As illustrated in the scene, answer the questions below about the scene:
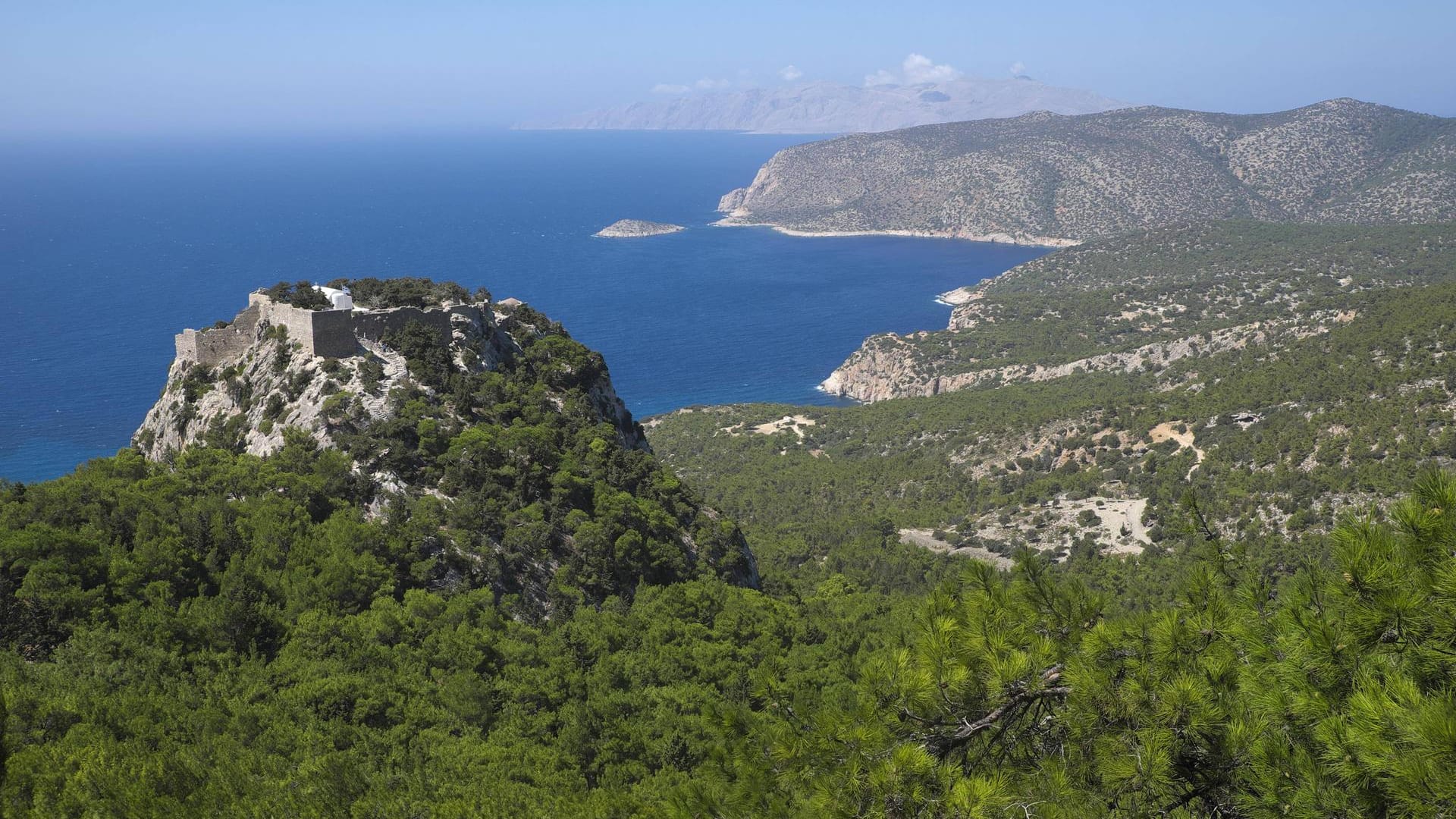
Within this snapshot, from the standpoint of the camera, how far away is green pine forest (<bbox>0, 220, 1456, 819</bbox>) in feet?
22.2

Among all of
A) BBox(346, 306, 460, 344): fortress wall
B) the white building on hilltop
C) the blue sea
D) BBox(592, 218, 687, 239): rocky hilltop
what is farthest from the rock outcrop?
BBox(592, 218, 687, 239): rocky hilltop

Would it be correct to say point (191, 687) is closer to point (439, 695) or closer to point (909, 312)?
point (439, 695)

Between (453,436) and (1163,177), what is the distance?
15855 cm

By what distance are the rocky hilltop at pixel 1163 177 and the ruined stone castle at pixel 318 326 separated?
13238 centimetres

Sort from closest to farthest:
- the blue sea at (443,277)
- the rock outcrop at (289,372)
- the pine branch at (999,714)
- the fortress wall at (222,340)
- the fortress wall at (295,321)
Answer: the pine branch at (999,714) → the rock outcrop at (289,372) → the fortress wall at (295,321) → the fortress wall at (222,340) → the blue sea at (443,277)

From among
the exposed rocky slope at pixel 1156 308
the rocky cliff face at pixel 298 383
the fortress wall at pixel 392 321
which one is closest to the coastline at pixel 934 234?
the exposed rocky slope at pixel 1156 308

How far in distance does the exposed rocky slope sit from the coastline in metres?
41.9

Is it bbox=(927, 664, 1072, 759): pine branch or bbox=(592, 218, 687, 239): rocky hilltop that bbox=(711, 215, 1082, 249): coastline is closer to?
bbox=(592, 218, 687, 239): rocky hilltop

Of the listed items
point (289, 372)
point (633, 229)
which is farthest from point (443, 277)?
point (289, 372)

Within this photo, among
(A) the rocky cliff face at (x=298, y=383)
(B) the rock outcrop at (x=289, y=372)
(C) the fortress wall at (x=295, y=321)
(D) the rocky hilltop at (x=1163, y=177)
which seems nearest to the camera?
(A) the rocky cliff face at (x=298, y=383)

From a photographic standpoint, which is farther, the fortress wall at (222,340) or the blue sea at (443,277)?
the blue sea at (443,277)

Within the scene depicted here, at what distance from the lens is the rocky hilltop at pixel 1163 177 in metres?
141

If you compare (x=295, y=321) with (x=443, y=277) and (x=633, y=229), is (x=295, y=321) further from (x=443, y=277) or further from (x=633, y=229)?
(x=633, y=229)

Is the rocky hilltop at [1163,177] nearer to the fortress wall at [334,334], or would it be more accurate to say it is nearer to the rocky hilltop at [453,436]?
the rocky hilltop at [453,436]
